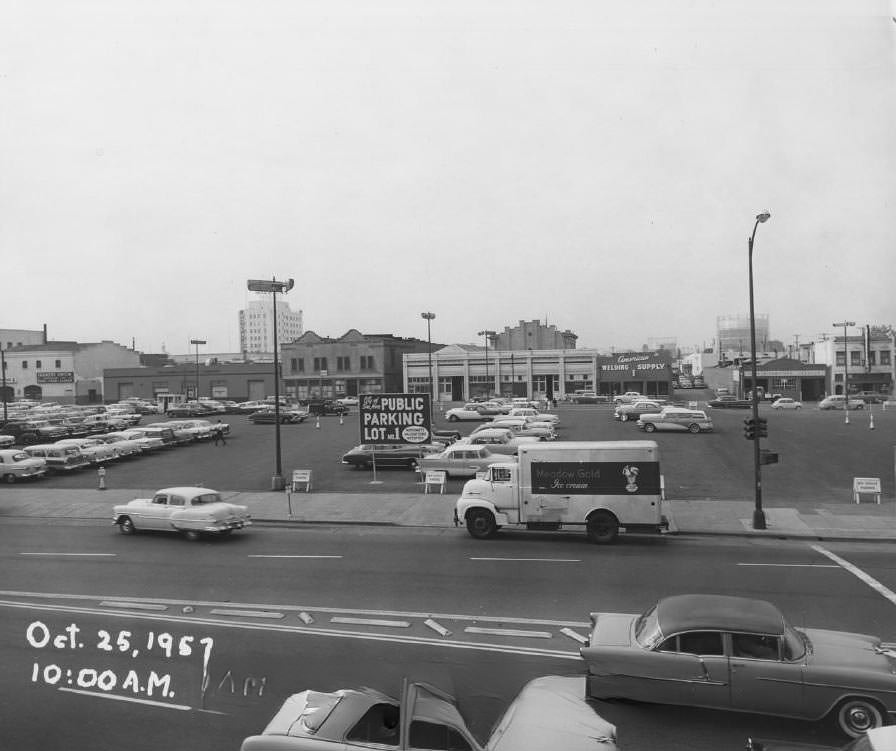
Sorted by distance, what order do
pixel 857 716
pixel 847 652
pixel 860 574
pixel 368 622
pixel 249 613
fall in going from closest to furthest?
pixel 857 716 < pixel 847 652 < pixel 368 622 < pixel 249 613 < pixel 860 574

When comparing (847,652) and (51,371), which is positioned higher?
(51,371)

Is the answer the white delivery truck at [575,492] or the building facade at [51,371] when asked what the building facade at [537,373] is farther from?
the white delivery truck at [575,492]

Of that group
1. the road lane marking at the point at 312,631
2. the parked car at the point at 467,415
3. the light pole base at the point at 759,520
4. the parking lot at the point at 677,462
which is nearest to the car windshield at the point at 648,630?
the road lane marking at the point at 312,631

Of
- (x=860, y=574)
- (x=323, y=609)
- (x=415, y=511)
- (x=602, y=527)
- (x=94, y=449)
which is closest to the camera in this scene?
(x=323, y=609)

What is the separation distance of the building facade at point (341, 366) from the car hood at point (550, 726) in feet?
246

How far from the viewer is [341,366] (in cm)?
8331

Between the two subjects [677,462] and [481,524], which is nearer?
[481,524]

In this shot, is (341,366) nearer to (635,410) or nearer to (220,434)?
(220,434)

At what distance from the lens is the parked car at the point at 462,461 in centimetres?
2705

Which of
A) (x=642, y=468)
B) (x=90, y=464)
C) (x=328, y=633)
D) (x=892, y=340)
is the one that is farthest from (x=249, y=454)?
(x=892, y=340)

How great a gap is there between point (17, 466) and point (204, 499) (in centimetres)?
1419

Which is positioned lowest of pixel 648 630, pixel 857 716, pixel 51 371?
pixel 857 716

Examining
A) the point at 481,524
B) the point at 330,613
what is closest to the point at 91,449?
the point at 481,524

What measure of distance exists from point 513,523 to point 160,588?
8.18 metres
